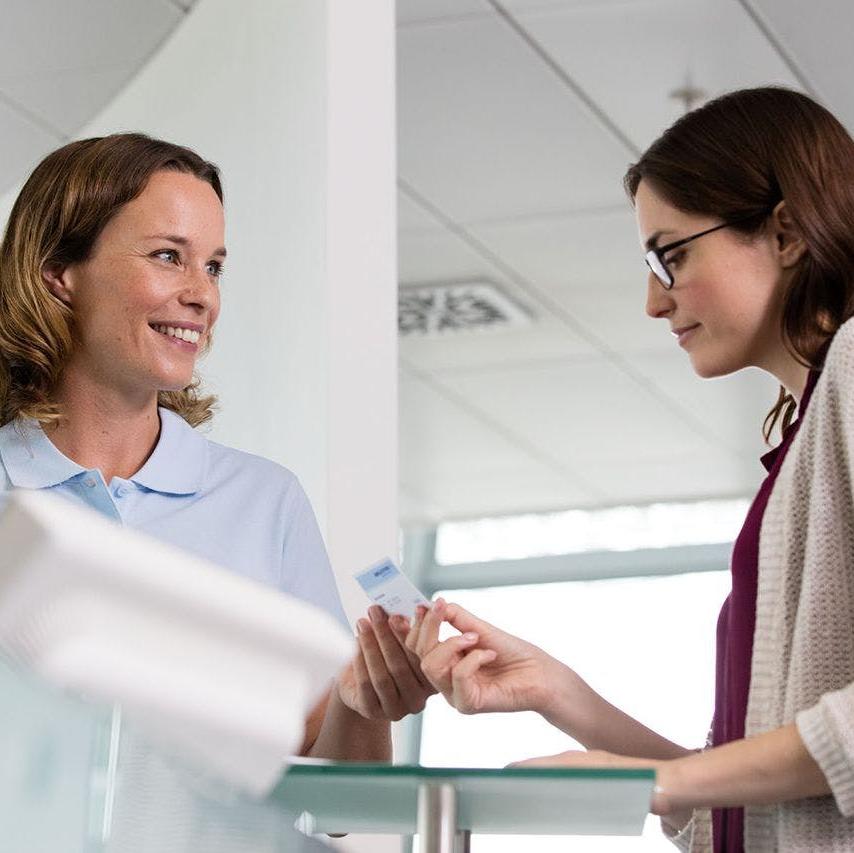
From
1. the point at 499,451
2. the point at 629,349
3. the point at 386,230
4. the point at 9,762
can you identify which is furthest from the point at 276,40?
the point at 499,451

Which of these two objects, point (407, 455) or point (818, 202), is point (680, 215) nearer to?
point (818, 202)

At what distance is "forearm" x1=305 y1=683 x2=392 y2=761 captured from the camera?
1775mm

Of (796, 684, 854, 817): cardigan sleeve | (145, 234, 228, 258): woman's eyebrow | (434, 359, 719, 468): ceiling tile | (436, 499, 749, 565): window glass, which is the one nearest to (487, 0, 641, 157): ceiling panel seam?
(434, 359, 719, 468): ceiling tile

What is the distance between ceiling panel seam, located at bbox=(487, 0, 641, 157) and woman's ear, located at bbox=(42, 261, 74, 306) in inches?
70.5

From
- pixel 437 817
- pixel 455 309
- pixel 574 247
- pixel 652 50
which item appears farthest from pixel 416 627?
pixel 455 309

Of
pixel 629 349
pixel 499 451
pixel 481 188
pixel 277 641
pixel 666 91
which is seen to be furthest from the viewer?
pixel 499 451

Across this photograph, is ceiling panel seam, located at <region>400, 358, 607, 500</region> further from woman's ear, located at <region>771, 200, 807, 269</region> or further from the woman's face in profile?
woman's ear, located at <region>771, 200, 807, 269</region>

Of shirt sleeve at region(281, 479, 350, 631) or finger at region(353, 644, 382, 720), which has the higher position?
shirt sleeve at region(281, 479, 350, 631)

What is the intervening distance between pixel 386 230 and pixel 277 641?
207 cm

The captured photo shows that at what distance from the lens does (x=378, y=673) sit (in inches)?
63.7

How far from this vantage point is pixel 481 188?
175 inches

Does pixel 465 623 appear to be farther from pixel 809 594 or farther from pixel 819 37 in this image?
pixel 819 37

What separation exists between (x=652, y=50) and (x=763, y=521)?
2.54 metres

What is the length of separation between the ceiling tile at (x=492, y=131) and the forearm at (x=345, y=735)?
7.43ft
